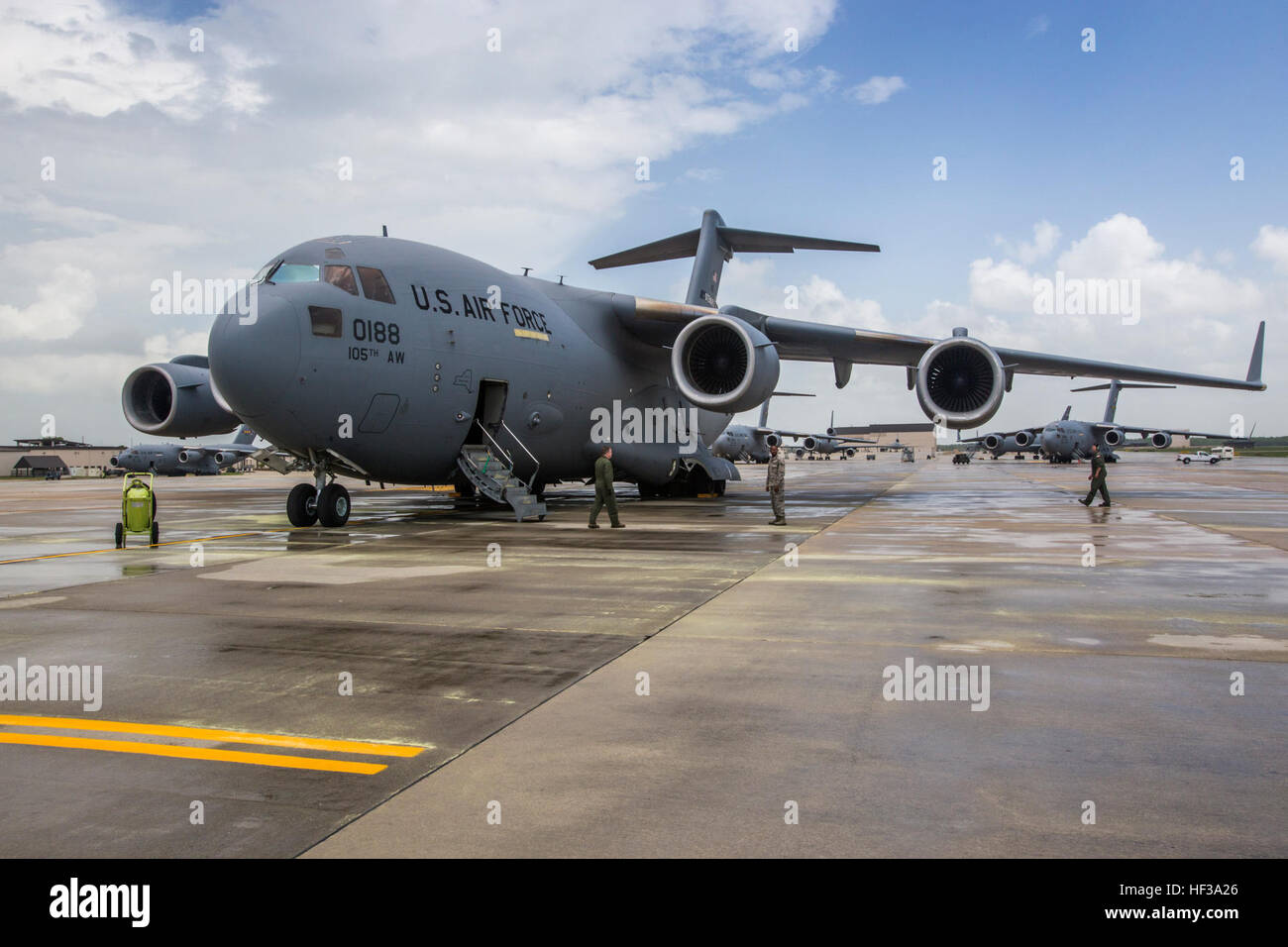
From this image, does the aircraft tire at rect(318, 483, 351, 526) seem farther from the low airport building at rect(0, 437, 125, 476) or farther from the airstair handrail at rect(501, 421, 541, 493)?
the low airport building at rect(0, 437, 125, 476)

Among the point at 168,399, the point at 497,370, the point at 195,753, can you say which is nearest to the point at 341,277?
the point at 497,370

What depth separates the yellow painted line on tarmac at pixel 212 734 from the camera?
3.83 meters

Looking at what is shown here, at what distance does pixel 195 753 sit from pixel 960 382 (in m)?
17.9

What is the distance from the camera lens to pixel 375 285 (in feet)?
44.1

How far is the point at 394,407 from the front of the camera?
1370 cm

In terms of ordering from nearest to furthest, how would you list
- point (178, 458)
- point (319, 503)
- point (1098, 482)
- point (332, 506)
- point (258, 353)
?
point (258, 353) < point (319, 503) < point (332, 506) < point (1098, 482) < point (178, 458)

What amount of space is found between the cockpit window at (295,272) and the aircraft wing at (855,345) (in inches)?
308

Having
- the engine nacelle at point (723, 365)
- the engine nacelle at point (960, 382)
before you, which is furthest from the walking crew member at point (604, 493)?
the engine nacelle at point (960, 382)

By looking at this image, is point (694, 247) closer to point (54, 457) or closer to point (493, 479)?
point (493, 479)

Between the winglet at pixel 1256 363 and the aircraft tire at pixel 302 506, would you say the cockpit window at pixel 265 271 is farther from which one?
the winglet at pixel 1256 363

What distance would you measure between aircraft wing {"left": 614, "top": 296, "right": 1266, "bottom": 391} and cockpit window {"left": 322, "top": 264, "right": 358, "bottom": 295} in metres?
7.35

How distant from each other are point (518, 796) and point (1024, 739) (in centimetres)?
219

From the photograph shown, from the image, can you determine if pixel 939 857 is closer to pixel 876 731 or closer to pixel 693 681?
pixel 876 731
